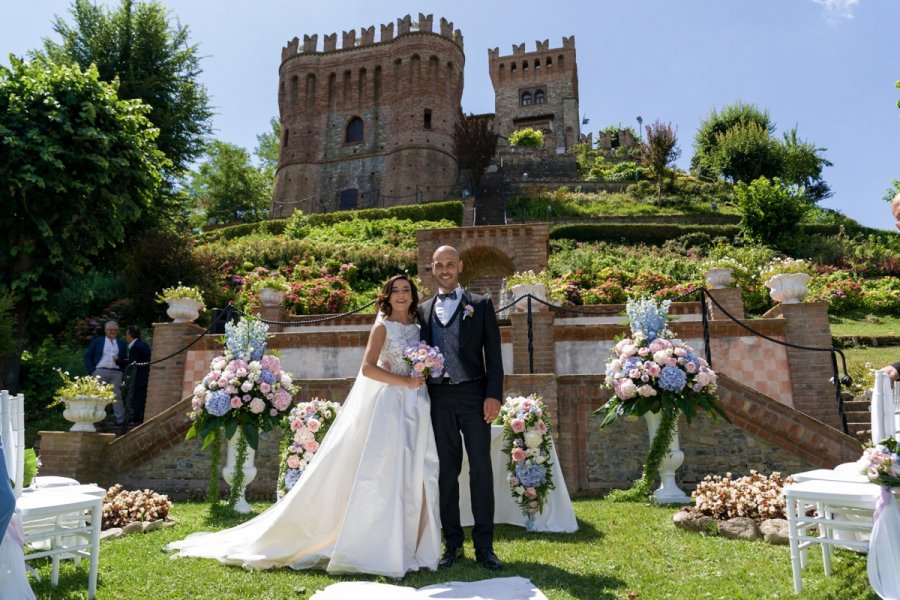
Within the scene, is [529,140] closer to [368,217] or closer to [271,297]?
[368,217]

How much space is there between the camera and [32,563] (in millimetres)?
4230

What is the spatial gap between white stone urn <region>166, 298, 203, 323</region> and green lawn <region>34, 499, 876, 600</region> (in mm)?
5051

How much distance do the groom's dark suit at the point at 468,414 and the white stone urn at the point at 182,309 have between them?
6299mm

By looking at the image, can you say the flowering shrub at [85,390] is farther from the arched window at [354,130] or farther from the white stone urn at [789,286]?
the arched window at [354,130]

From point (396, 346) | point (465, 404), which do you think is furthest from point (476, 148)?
point (465, 404)

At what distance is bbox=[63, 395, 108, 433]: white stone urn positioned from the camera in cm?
672

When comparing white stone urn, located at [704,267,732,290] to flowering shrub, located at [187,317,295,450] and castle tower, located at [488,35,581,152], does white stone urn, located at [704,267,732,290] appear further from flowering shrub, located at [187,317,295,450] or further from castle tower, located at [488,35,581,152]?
castle tower, located at [488,35,581,152]

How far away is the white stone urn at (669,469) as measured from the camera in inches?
228

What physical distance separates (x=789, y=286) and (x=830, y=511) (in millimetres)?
5637

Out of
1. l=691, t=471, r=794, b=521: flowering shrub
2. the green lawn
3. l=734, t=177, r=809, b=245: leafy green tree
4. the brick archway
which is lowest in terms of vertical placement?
the green lawn

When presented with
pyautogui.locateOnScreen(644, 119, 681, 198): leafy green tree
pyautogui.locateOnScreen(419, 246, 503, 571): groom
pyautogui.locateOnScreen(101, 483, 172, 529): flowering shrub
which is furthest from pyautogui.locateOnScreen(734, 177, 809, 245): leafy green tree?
pyautogui.locateOnScreen(101, 483, 172, 529): flowering shrub

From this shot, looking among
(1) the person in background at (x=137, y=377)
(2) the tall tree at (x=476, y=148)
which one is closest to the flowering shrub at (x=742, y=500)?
(1) the person in background at (x=137, y=377)

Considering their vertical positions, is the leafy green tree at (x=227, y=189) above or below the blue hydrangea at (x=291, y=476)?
above

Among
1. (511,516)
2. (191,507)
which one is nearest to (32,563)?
(191,507)
